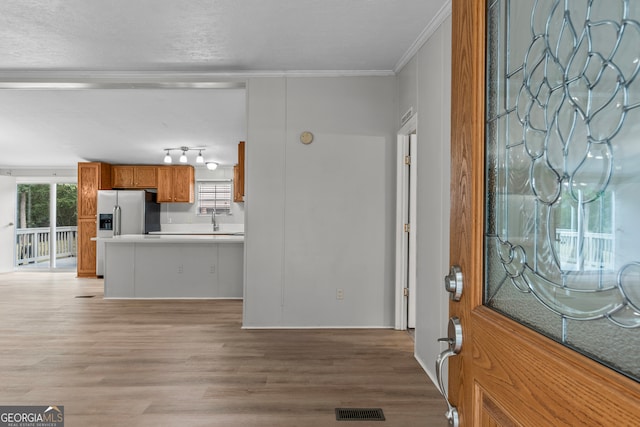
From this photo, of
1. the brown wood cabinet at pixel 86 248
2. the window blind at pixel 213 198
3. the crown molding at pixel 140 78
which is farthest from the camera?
the window blind at pixel 213 198

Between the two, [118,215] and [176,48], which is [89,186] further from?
[176,48]

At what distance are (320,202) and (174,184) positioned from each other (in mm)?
5816

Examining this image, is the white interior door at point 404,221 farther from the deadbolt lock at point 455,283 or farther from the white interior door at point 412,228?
the deadbolt lock at point 455,283

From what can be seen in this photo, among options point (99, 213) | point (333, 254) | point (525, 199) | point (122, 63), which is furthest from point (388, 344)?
point (99, 213)

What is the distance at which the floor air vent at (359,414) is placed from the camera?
2.42 metres

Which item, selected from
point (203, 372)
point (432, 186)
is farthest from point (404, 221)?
point (203, 372)

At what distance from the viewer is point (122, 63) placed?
12.9ft

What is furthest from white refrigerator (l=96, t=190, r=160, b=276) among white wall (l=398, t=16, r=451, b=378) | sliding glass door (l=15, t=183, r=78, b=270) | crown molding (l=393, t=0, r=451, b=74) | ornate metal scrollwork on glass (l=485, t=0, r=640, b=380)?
ornate metal scrollwork on glass (l=485, t=0, r=640, b=380)

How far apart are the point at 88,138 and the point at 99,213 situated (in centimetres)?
207

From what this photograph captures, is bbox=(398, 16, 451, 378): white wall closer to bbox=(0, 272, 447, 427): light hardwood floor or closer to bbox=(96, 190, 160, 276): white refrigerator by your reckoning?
bbox=(0, 272, 447, 427): light hardwood floor

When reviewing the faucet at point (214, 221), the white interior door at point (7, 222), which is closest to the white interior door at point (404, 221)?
the faucet at point (214, 221)

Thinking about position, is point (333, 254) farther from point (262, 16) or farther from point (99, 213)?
point (99, 213)

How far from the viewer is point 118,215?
825 centimetres

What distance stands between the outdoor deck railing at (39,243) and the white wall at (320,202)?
7140 millimetres
